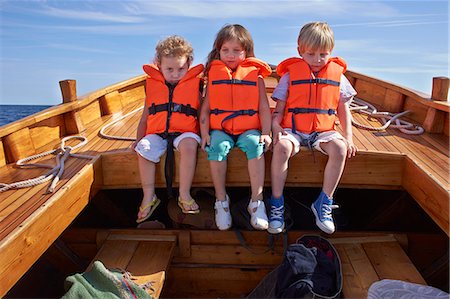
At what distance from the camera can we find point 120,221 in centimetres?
364

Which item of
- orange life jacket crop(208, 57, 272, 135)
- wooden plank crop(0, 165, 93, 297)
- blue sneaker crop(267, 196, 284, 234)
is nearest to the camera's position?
wooden plank crop(0, 165, 93, 297)

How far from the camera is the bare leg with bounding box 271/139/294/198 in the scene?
8.27 ft

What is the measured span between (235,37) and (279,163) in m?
0.86

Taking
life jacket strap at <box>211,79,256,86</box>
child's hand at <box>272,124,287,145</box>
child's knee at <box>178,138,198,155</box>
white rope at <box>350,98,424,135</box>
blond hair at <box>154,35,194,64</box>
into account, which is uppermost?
blond hair at <box>154,35,194,64</box>

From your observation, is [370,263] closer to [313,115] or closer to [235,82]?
[313,115]

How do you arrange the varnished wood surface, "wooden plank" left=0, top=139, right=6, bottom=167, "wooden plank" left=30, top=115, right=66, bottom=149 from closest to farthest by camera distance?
the varnished wood surface < "wooden plank" left=0, top=139, right=6, bottom=167 < "wooden plank" left=30, top=115, right=66, bottom=149

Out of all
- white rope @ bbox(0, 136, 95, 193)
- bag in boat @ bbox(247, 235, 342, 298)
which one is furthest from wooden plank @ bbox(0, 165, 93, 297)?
bag in boat @ bbox(247, 235, 342, 298)

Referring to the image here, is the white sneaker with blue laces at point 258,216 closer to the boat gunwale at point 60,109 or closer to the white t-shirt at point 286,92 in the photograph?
the white t-shirt at point 286,92

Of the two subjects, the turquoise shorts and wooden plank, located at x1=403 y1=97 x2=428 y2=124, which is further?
wooden plank, located at x1=403 y1=97 x2=428 y2=124

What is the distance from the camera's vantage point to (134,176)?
2.79 metres

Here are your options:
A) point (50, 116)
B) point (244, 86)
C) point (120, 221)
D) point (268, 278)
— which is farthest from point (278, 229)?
point (50, 116)

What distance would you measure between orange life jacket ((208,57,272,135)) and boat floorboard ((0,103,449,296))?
0.85ft

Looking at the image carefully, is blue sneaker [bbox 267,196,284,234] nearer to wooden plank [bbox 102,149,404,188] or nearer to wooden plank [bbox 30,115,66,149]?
wooden plank [bbox 102,149,404,188]

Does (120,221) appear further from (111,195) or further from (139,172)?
(139,172)
